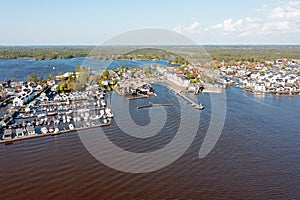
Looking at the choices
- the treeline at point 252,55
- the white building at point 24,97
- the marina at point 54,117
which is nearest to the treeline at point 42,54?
the treeline at point 252,55

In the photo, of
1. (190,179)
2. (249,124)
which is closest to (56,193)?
(190,179)

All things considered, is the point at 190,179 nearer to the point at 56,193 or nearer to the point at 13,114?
the point at 56,193

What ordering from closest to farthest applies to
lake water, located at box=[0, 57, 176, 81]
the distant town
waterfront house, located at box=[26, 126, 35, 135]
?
waterfront house, located at box=[26, 126, 35, 135] → the distant town → lake water, located at box=[0, 57, 176, 81]

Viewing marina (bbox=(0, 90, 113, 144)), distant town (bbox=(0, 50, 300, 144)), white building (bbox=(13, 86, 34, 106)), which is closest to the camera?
marina (bbox=(0, 90, 113, 144))

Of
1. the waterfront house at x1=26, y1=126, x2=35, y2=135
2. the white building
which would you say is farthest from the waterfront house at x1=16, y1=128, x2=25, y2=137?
the white building

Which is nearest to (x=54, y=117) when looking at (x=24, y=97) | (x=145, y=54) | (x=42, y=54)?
(x=24, y=97)

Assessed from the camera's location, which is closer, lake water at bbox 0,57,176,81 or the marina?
the marina

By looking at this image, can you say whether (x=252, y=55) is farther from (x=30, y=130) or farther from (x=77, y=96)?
(x=30, y=130)

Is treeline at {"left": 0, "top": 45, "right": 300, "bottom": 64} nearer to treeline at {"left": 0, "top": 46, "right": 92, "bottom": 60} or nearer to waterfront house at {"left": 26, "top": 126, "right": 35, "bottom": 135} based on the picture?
treeline at {"left": 0, "top": 46, "right": 92, "bottom": 60}
